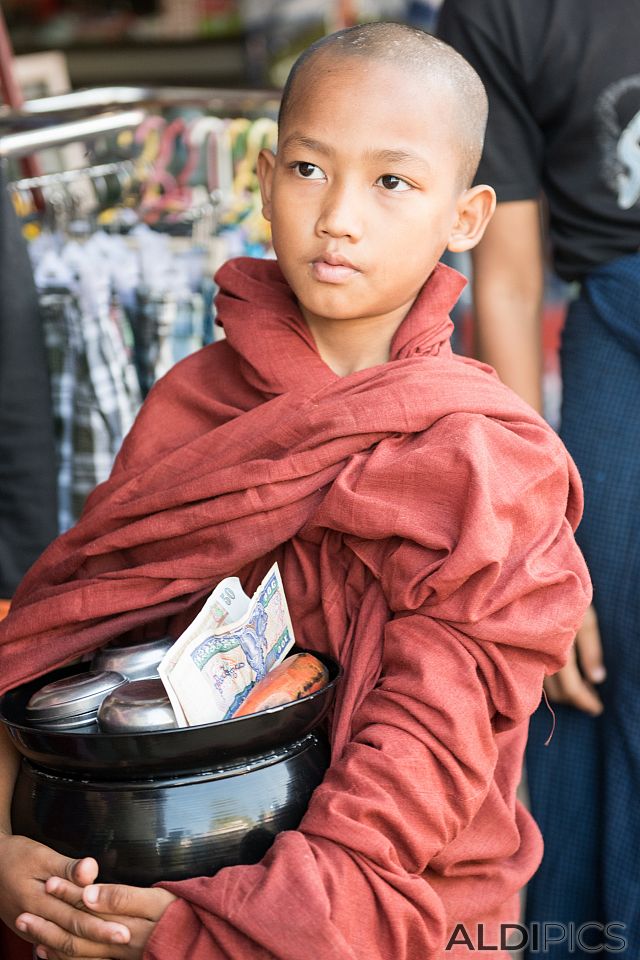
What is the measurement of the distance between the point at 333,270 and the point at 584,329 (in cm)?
84

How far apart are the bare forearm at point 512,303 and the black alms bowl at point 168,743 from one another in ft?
3.27

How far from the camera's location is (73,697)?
4.06 ft

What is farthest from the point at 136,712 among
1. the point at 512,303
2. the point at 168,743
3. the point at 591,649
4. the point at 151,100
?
the point at 151,100

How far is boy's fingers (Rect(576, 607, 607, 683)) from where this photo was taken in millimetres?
1999

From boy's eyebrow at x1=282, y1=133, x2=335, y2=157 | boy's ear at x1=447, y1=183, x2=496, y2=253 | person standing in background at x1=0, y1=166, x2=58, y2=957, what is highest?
boy's eyebrow at x1=282, y1=133, x2=335, y2=157

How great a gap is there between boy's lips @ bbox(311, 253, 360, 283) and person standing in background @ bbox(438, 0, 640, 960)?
2.39ft

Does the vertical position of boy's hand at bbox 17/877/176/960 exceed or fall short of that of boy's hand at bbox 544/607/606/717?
it exceeds it

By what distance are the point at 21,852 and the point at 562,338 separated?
1360 millimetres

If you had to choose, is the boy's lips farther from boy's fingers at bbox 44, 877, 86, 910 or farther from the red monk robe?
boy's fingers at bbox 44, 877, 86, 910

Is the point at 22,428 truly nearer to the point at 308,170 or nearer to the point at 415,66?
the point at 308,170

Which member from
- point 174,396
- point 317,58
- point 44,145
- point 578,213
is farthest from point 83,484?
point 317,58

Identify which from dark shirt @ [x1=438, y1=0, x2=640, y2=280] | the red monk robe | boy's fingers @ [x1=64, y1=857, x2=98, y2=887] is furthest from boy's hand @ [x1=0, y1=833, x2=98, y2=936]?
dark shirt @ [x1=438, y1=0, x2=640, y2=280]

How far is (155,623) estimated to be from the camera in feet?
4.86

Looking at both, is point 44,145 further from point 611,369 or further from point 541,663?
point 541,663
